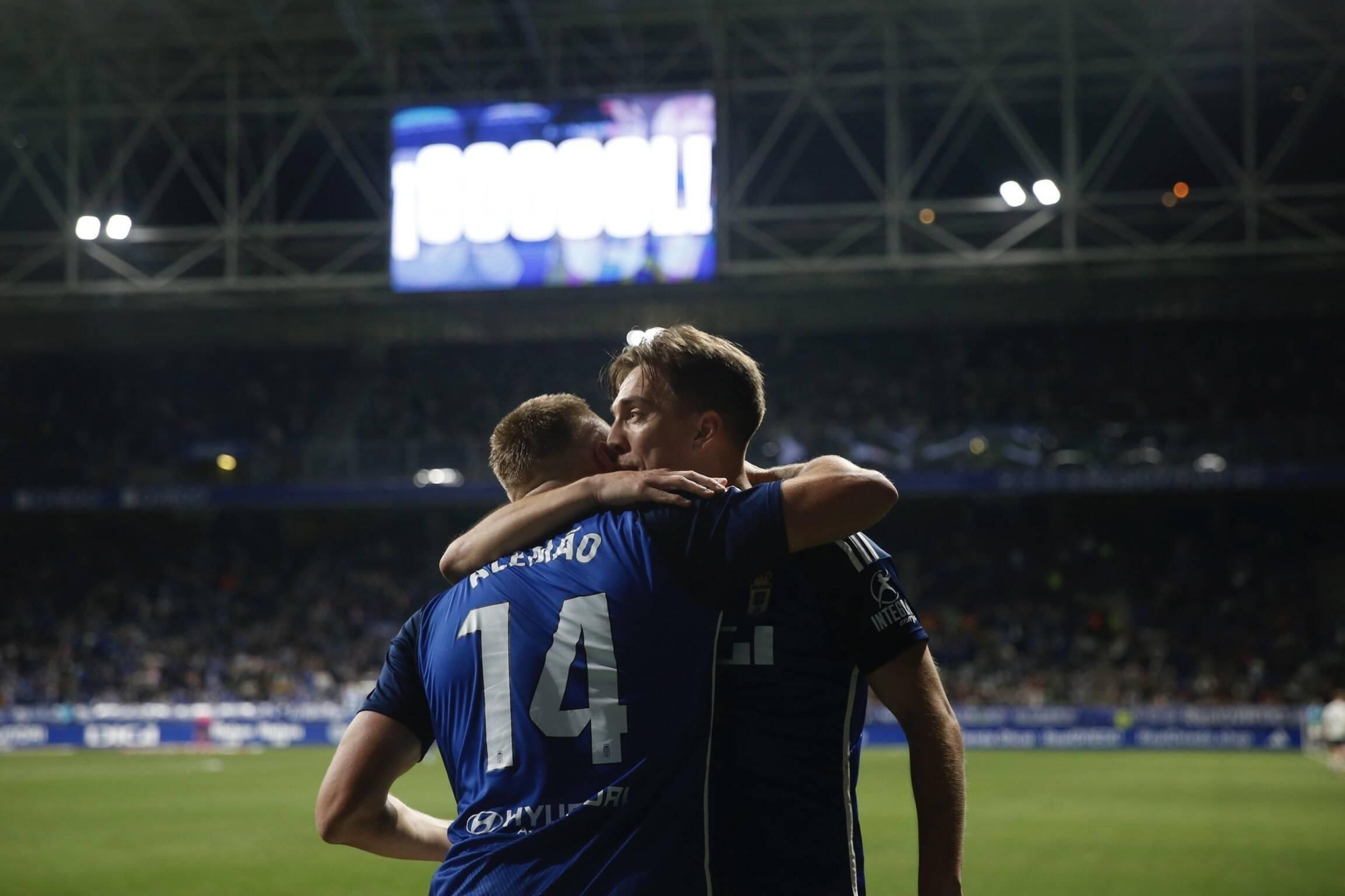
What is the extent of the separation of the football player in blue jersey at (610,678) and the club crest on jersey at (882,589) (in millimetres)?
120

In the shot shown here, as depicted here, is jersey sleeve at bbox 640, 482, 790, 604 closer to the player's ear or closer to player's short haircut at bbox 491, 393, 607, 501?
the player's ear

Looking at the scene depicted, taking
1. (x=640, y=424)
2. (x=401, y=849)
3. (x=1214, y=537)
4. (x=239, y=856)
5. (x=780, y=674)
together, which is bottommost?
(x=239, y=856)

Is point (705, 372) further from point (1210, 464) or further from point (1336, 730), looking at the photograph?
point (1210, 464)

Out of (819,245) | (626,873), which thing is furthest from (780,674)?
(819,245)

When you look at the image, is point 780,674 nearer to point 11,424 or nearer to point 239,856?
point 239,856

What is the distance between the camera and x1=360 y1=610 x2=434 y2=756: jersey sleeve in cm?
277

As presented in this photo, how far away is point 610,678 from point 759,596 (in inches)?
12.3

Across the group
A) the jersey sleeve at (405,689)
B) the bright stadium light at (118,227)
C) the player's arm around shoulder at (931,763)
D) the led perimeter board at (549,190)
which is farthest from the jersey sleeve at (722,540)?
the bright stadium light at (118,227)

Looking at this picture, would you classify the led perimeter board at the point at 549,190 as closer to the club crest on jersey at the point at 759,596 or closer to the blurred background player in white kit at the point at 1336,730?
the blurred background player in white kit at the point at 1336,730

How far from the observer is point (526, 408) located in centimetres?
285

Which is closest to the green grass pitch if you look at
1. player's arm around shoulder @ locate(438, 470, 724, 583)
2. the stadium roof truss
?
player's arm around shoulder @ locate(438, 470, 724, 583)

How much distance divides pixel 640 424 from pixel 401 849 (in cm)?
120

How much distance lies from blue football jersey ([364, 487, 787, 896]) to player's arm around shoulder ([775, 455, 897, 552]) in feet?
0.09

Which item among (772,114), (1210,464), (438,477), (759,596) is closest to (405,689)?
(759,596)
